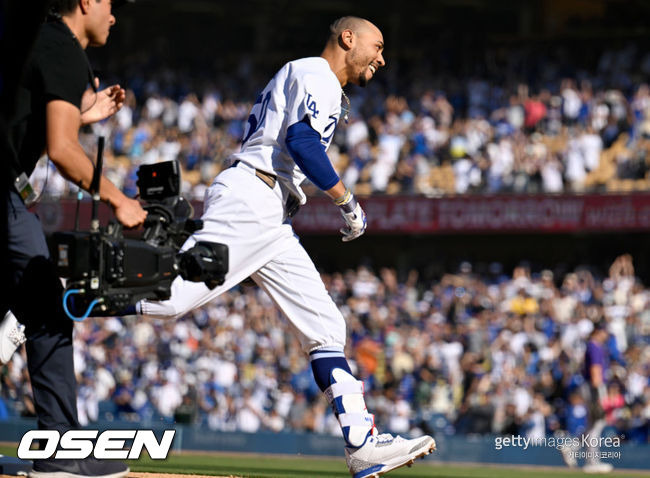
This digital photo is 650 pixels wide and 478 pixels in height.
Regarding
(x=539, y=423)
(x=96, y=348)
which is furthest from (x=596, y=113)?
(x=96, y=348)

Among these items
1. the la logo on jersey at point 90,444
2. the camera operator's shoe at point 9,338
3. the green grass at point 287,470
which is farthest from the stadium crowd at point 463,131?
the la logo on jersey at point 90,444

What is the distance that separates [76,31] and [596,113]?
57.0 ft

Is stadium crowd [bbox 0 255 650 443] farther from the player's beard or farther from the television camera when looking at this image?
the television camera

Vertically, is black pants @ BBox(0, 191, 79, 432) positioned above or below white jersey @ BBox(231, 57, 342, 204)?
below

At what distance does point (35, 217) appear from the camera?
198 inches

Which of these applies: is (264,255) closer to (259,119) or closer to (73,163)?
(259,119)

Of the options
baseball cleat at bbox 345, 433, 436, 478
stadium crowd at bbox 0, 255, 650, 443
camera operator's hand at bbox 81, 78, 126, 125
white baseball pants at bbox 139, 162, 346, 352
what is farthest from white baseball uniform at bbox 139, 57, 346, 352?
stadium crowd at bbox 0, 255, 650, 443

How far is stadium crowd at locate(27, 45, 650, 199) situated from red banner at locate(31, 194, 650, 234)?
0.24 m

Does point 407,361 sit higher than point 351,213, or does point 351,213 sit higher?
point 351,213

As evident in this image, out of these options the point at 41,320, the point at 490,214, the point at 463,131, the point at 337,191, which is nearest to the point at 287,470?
the point at 337,191

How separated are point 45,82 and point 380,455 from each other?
256 cm

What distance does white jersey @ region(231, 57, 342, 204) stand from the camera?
5.94 meters

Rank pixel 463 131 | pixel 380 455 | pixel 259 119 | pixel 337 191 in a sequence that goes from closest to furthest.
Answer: pixel 380 455
pixel 337 191
pixel 259 119
pixel 463 131

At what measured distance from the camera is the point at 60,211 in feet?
78.8
